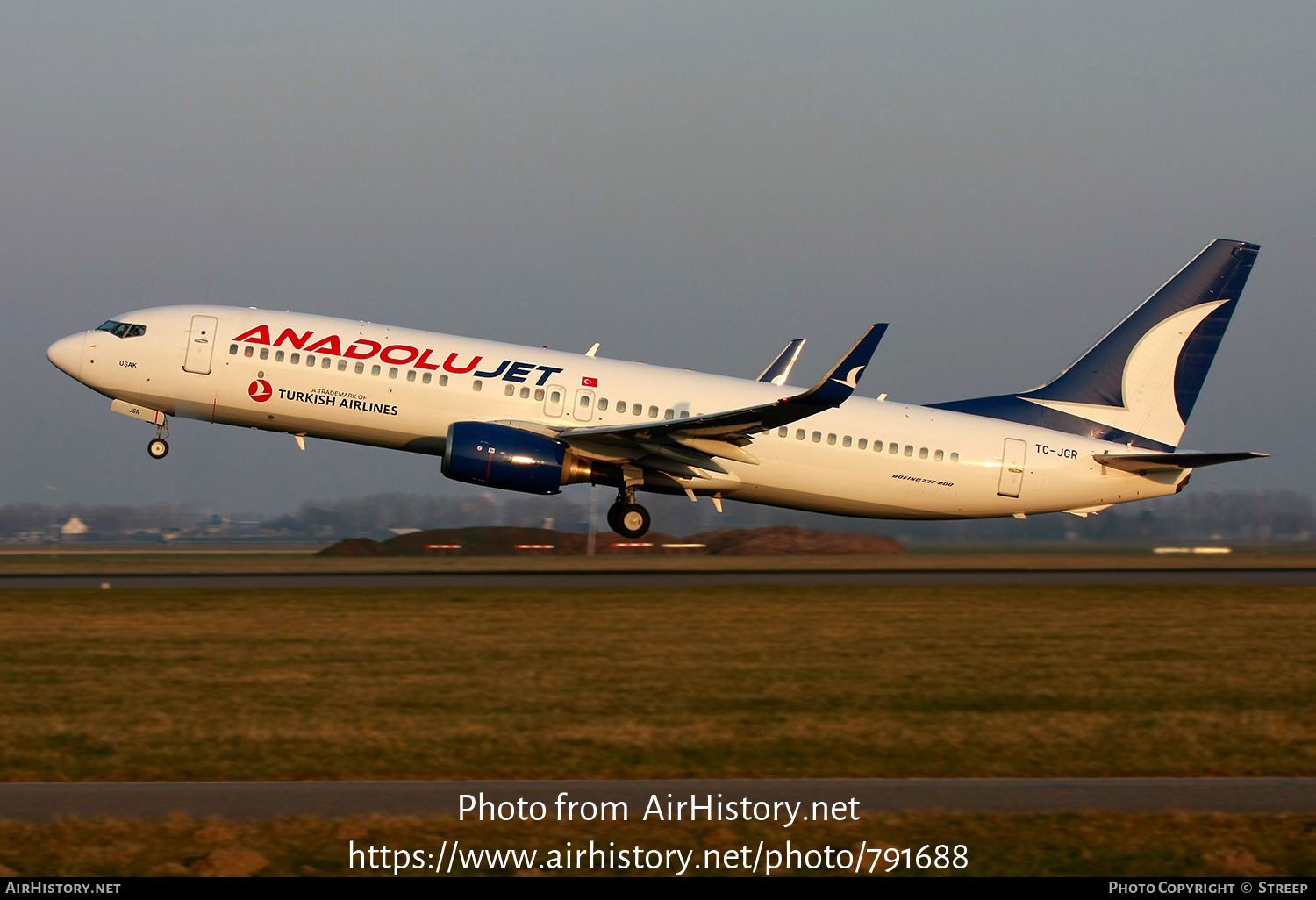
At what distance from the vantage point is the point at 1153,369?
32.8 metres

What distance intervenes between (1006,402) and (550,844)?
2584cm

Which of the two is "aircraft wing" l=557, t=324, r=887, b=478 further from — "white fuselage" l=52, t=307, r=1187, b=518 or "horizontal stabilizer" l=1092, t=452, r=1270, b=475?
"horizontal stabilizer" l=1092, t=452, r=1270, b=475

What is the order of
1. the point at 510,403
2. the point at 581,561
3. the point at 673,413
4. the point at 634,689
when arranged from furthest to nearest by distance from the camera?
the point at 581,561, the point at 673,413, the point at 510,403, the point at 634,689

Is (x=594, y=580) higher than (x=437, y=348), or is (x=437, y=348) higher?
(x=437, y=348)

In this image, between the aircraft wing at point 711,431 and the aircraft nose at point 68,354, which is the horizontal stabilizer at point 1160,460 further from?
the aircraft nose at point 68,354

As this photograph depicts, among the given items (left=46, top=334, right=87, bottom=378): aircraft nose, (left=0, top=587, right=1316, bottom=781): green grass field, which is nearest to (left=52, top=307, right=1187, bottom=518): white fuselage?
(left=46, top=334, right=87, bottom=378): aircraft nose

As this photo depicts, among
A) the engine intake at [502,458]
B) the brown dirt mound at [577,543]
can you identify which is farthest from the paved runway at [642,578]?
the brown dirt mound at [577,543]

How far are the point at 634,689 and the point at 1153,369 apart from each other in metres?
22.4

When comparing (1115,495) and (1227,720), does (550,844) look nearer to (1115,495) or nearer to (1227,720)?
(1227,720)

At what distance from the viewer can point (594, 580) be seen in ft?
90.7

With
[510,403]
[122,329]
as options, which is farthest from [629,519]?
[122,329]

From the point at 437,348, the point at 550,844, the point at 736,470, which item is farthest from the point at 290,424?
the point at 550,844

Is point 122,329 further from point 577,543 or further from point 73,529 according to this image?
point 73,529

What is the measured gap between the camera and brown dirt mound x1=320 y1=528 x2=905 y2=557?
4316cm
